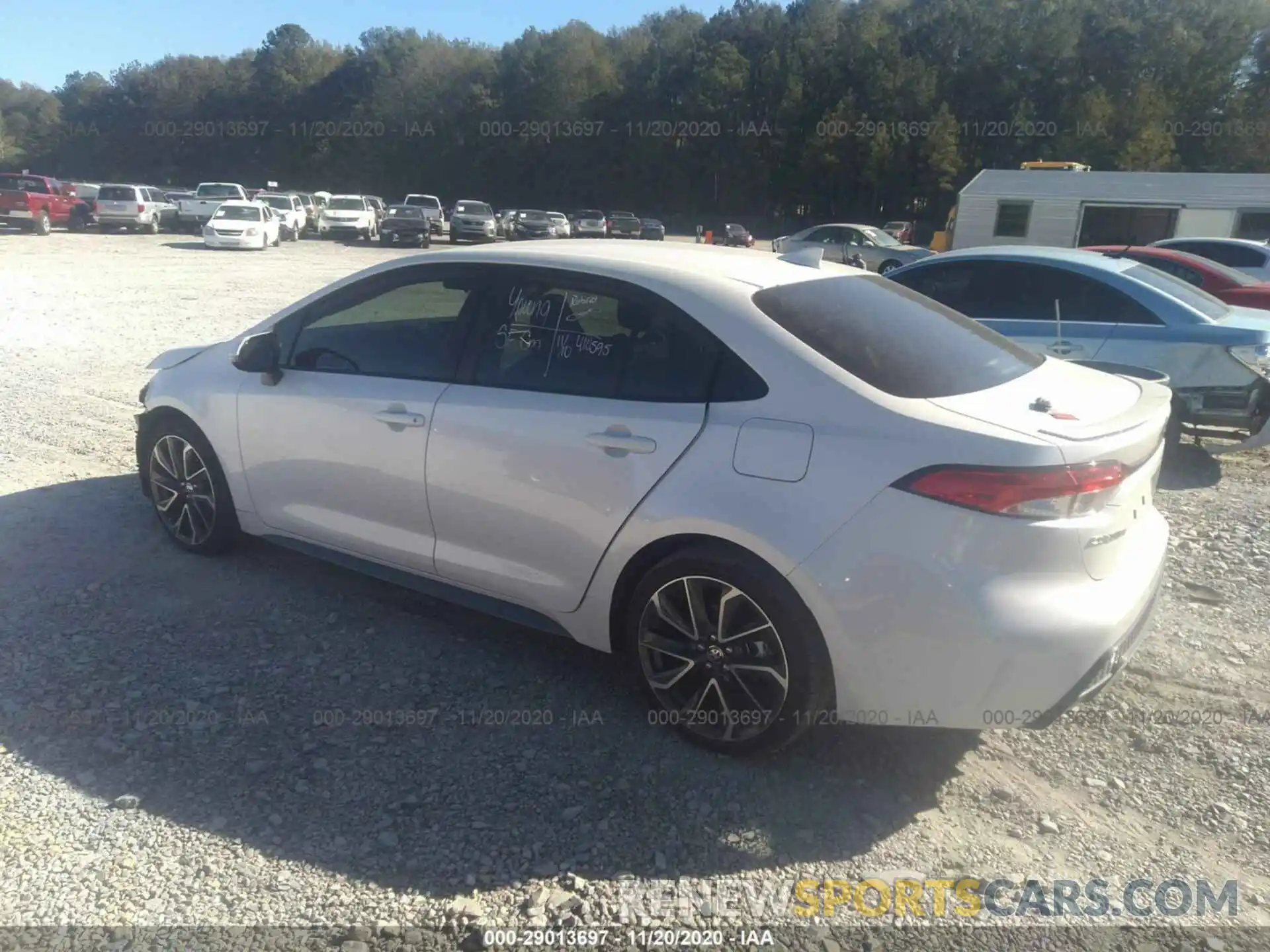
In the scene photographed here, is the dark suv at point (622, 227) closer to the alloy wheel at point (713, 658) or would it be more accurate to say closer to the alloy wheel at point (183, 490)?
the alloy wheel at point (183, 490)

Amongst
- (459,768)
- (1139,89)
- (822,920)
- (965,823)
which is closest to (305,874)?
(459,768)

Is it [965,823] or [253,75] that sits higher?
[253,75]

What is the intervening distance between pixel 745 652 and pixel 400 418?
1.68 metres

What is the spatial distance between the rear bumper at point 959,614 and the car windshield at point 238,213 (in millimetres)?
31376

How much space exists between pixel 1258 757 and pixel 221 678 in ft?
12.5

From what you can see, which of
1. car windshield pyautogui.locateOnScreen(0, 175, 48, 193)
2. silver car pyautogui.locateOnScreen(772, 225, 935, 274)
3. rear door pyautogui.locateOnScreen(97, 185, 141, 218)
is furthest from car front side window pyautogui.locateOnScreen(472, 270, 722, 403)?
rear door pyautogui.locateOnScreen(97, 185, 141, 218)

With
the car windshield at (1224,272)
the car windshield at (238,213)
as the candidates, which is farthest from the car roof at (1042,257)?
the car windshield at (238,213)

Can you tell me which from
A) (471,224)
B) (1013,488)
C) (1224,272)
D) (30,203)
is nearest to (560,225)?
(471,224)

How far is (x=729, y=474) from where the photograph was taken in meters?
3.13

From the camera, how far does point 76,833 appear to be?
116 inches

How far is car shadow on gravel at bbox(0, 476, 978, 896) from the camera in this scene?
116 inches

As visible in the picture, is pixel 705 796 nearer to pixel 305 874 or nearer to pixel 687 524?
pixel 687 524

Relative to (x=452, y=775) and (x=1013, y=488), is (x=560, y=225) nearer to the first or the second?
(x=452, y=775)

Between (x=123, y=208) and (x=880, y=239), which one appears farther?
(x=123, y=208)
